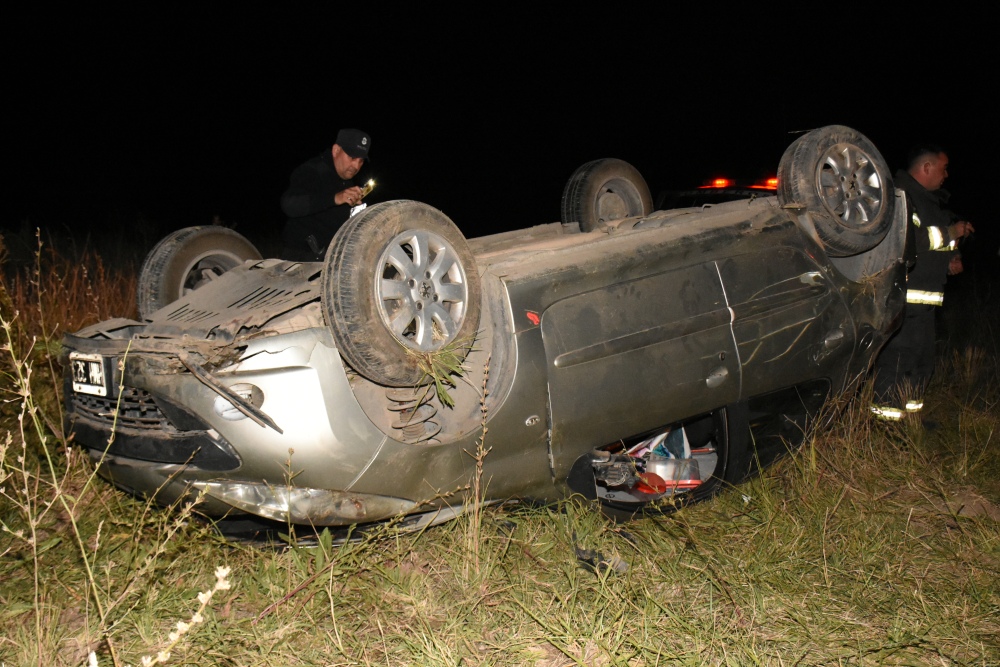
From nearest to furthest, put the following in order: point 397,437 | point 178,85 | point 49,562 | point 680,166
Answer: point 397,437
point 49,562
point 680,166
point 178,85

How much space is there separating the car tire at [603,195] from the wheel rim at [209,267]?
197 cm

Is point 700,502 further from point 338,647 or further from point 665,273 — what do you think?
point 338,647

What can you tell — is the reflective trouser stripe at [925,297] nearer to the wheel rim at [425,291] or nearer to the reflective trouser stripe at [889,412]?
the reflective trouser stripe at [889,412]

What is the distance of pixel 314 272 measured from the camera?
3.74 m

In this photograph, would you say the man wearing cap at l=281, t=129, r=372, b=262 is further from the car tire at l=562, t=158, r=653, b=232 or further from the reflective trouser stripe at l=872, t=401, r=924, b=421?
the reflective trouser stripe at l=872, t=401, r=924, b=421

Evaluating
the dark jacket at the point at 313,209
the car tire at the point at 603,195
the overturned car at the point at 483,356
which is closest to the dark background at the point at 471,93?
the car tire at the point at 603,195

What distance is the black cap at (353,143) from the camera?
16.2ft

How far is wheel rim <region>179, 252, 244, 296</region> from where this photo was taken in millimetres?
4285

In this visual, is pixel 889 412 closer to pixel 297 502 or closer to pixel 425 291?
pixel 425 291

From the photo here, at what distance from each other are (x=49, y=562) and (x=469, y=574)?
1751 millimetres

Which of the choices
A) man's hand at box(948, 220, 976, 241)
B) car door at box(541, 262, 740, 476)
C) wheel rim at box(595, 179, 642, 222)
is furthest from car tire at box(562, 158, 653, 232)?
man's hand at box(948, 220, 976, 241)

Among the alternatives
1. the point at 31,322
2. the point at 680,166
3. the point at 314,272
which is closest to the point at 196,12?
the point at 680,166

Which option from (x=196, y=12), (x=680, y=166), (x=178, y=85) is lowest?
(x=680, y=166)

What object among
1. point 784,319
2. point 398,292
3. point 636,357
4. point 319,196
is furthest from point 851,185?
point 319,196
